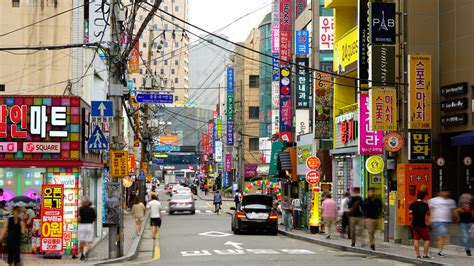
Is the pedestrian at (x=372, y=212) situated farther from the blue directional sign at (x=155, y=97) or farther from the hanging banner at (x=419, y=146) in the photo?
the blue directional sign at (x=155, y=97)

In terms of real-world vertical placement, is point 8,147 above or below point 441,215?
above

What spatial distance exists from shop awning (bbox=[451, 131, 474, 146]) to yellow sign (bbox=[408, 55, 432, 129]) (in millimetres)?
1418

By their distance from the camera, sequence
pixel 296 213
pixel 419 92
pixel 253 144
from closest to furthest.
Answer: pixel 419 92 → pixel 296 213 → pixel 253 144

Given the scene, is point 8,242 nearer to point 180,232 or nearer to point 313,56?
point 180,232

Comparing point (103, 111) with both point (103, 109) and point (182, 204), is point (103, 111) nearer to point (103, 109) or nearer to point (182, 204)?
point (103, 109)

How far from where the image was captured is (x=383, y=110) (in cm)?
2372

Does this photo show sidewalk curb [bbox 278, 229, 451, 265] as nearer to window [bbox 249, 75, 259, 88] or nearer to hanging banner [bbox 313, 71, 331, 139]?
hanging banner [bbox 313, 71, 331, 139]

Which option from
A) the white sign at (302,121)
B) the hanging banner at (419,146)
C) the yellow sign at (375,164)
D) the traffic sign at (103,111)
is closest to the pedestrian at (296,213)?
the yellow sign at (375,164)

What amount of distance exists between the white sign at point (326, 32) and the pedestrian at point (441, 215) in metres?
20.0

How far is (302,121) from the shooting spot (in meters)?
47.7

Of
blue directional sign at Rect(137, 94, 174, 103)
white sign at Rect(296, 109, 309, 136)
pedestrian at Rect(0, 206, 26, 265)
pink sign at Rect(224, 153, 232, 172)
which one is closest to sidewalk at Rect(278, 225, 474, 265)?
blue directional sign at Rect(137, 94, 174, 103)

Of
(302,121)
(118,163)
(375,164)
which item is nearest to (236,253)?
(118,163)

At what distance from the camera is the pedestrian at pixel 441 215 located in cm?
1880

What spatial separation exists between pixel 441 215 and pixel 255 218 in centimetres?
1361
